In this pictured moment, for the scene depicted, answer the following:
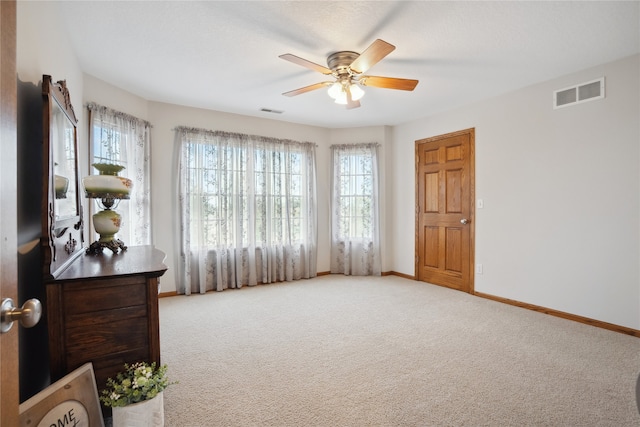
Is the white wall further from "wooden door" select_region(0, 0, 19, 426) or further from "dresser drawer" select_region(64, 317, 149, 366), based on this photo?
"wooden door" select_region(0, 0, 19, 426)

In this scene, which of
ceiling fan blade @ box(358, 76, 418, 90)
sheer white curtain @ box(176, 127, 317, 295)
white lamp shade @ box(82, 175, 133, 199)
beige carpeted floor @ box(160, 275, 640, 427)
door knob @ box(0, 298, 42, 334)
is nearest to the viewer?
door knob @ box(0, 298, 42, 334)

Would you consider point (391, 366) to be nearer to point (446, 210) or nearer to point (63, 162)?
point (63, 162)

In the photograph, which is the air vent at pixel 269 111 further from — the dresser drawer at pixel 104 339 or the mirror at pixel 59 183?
the dresser drawer at pixel 104 339

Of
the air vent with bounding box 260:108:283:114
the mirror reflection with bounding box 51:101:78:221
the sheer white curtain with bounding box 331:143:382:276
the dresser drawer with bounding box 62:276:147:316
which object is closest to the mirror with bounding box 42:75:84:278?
the mirror reflection with bounding box 51:101:78:221

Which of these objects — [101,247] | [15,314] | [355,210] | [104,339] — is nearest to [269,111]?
[355,210]

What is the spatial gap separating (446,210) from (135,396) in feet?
13.7

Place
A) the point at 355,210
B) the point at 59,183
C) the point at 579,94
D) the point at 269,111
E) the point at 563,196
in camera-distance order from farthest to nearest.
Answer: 1. the point at 355,210
2. the point at 269,111
3. the point at 563,196
4. the point at 579,94
5. the point at 59,183

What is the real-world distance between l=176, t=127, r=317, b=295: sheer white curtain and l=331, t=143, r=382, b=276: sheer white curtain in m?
0.43

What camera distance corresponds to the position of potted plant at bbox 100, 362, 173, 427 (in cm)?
150

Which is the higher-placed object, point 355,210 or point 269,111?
point 269,111

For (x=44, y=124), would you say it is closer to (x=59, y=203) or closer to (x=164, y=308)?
(x=59, y=203)

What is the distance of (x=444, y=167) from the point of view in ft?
15.1

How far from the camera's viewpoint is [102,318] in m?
1.54

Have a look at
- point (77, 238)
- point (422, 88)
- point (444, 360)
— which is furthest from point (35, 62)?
point (422, 88)
